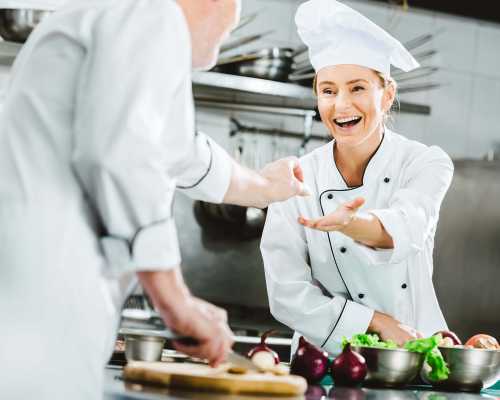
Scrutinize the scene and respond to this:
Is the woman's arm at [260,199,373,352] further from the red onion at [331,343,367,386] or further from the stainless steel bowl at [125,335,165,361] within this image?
the stainless steel bowl at [125,335,165,361]

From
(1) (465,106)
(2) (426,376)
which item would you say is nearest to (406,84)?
(1) (465,106)

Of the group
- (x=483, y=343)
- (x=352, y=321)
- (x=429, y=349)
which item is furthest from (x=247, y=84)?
(x=429, y=349)

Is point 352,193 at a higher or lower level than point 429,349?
higher

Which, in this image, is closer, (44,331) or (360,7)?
(44,331)

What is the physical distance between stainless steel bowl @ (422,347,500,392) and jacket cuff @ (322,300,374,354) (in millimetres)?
321

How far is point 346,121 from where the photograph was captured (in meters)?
2.31

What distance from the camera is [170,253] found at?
118 centimetres

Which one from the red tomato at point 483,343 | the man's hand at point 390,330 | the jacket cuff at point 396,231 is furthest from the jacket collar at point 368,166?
the red tomato at point 483,343

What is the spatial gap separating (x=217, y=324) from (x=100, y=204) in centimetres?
26

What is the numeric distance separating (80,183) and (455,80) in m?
3.56

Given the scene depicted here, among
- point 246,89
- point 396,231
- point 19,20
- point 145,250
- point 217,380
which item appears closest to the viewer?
point 145,250

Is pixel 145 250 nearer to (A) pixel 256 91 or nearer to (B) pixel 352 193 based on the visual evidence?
(B) pixel 352 193

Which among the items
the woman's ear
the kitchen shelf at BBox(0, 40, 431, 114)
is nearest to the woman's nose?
the woman's ear

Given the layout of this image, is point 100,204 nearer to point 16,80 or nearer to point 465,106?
point 16,80
